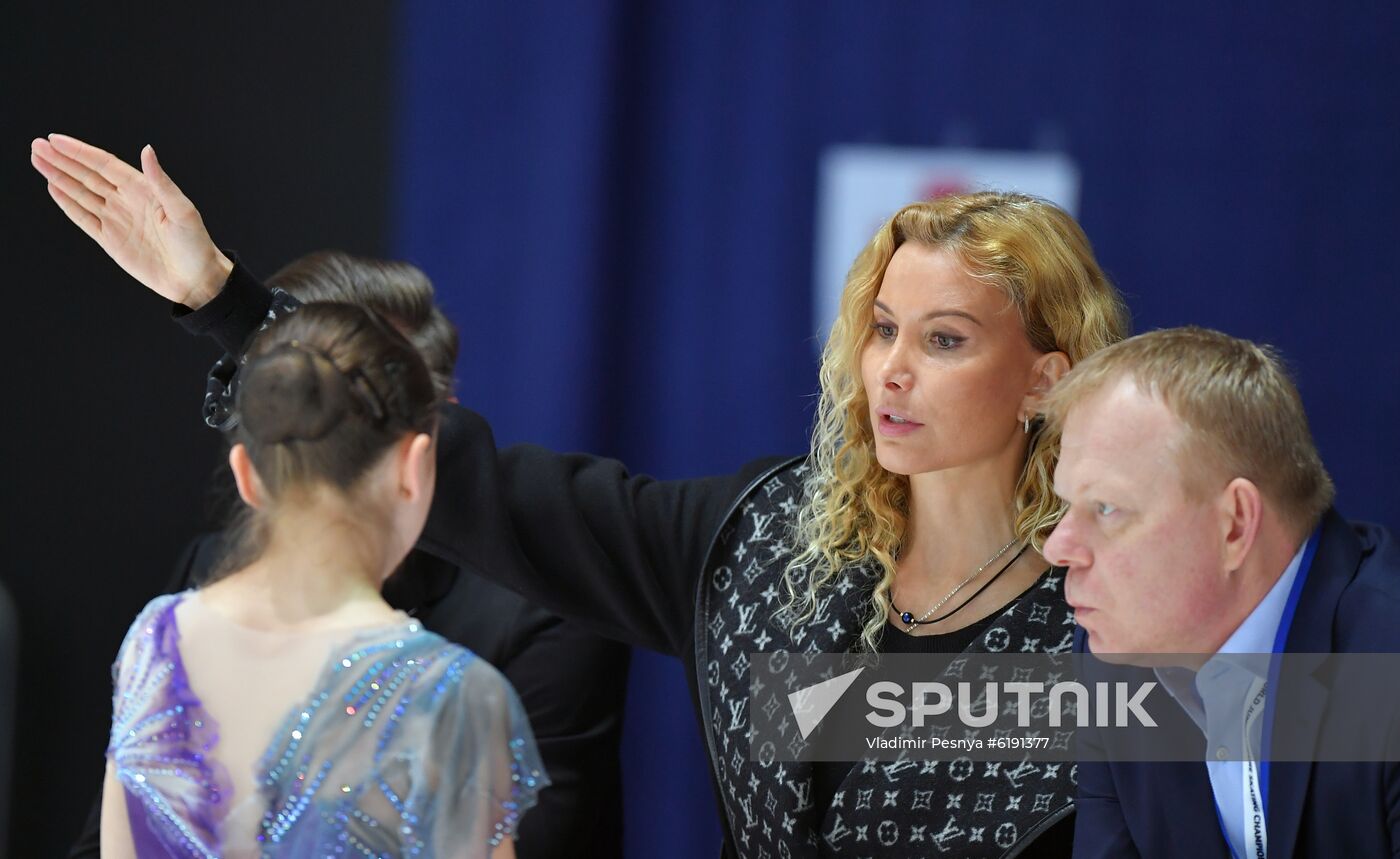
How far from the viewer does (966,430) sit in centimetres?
238

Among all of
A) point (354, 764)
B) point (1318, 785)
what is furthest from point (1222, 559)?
point (354, 764)

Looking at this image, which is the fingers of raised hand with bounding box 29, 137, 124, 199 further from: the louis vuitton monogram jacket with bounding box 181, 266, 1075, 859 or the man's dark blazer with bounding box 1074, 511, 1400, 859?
the man's dark blazer with bounding box 1074, 511, 1400, 859

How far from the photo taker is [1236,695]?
1.91 metres

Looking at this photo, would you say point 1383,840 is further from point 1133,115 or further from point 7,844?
point 7,844

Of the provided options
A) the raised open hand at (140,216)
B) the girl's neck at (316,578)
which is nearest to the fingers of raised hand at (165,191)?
the raised open hand at (140,216)

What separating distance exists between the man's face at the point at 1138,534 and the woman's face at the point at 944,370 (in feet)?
1.46

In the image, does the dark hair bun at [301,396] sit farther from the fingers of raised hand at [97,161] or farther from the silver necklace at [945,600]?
the silver necklace at [945,600]

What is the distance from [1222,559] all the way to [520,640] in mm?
1474

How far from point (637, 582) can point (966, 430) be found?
0.61m

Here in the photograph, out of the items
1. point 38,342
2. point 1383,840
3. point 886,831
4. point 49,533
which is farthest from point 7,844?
point 1383,840

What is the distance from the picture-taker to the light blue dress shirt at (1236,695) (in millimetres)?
1882

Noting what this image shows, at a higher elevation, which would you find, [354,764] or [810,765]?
[354,764]

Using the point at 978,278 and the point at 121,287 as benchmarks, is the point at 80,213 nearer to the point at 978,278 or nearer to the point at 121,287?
the point at 978,278

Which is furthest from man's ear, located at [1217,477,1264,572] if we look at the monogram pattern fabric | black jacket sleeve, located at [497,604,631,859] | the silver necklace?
black jacket sleeve, located at [497,604,631,859]
